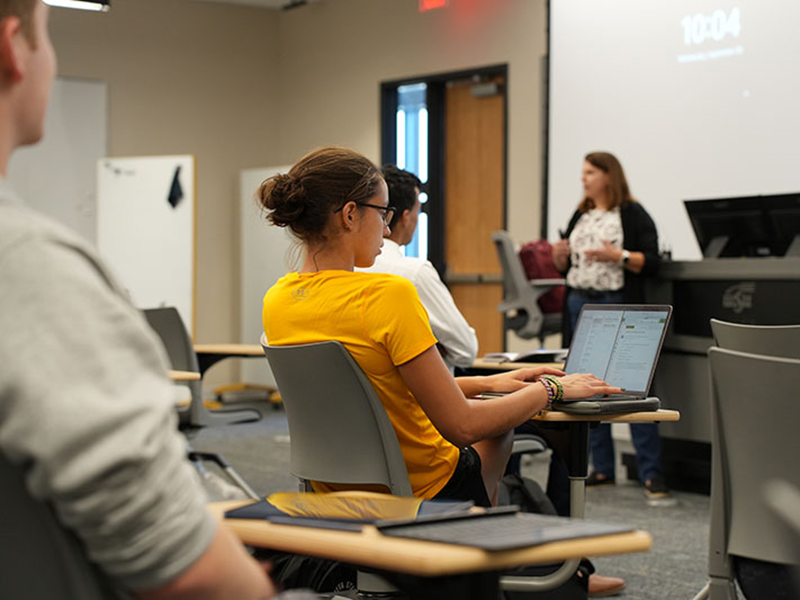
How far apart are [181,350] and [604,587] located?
1.98m

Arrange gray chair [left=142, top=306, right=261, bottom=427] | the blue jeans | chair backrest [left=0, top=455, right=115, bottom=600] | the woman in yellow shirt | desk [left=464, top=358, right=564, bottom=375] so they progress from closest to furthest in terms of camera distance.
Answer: chair backrest [left=0, top=455, right=115, bottom=600] → the woman in yellow shirt → desk [left=464, top=358, right=564, bottom=375] → gray chair [left=142, top=306, right=261, bottom=427] → the blue jeans

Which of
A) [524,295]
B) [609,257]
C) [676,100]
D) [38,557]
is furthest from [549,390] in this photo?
[676,100]

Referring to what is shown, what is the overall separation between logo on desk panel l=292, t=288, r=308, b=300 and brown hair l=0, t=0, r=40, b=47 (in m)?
1.31

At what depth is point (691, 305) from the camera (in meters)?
4.88

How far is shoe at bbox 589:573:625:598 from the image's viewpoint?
3252mm

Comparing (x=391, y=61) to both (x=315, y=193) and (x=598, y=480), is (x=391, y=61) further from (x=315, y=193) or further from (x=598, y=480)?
(x=315, y=193)

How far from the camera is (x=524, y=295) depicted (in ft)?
20.6

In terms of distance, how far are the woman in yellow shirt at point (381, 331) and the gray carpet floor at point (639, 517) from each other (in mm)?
1231

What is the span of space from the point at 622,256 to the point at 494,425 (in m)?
2.93

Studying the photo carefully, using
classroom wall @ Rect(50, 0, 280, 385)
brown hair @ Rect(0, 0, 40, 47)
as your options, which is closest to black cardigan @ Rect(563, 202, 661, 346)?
brown hair @ Rect(0, 0, 40, 47)

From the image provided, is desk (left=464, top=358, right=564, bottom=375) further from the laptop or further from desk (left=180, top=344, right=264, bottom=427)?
desk (left=180, top=344, right=264, bottom=427)

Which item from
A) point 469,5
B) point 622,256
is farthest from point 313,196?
point 469,5

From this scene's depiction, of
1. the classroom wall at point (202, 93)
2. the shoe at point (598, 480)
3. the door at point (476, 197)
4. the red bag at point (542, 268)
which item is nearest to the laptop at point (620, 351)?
the shoe at point (598, 480)

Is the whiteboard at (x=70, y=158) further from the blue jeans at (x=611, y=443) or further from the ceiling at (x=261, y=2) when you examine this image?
the blue jeans at (x=611, y=443)
